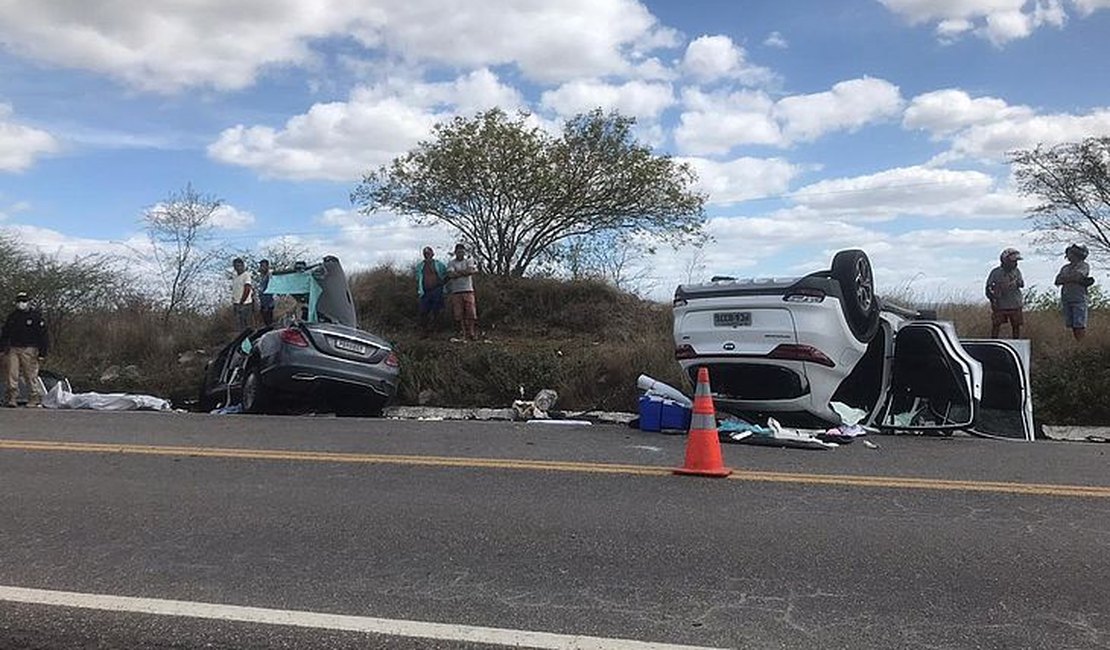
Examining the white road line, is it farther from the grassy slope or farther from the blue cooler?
the grassy slope

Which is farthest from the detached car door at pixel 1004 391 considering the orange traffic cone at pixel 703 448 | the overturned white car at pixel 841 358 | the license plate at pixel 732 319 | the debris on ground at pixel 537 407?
the debris on ground at pixel 537 407

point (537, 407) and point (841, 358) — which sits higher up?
point (841, 358)


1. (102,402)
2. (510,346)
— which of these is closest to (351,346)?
(102,402)

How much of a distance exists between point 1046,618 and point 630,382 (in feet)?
31.6

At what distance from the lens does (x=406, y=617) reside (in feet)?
13.2

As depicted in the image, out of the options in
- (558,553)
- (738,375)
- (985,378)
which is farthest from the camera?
(985,378)

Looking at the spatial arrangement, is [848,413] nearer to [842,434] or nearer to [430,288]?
[842,434]

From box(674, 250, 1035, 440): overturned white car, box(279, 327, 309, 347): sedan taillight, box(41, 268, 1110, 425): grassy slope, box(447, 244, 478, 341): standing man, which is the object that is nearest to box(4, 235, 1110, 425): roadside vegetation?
box(41, 268, 1110, 425): grassy slope

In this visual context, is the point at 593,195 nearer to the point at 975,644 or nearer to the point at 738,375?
the point at 738,375

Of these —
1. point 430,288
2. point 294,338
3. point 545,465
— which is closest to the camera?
point 545,465

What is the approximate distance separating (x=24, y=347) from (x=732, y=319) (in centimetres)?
1007

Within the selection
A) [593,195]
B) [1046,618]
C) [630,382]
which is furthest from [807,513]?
[593,195]

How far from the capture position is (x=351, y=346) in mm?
11461

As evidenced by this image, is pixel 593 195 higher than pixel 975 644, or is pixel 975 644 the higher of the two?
pixel 593 195
